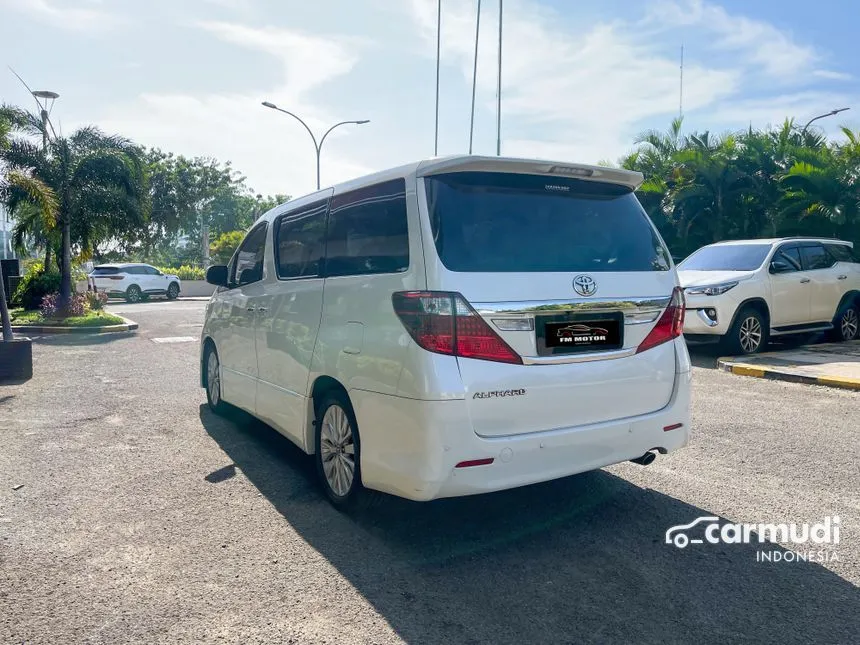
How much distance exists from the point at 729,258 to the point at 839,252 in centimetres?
238

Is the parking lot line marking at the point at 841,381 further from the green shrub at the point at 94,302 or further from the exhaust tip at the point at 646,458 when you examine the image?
the green shrub at the point at 94,302

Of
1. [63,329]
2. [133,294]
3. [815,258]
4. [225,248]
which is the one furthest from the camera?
[225,248]

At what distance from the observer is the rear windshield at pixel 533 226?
3.60 metres

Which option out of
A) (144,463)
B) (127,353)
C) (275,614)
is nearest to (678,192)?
(127,353)

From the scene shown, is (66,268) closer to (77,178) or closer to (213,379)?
(77,178)

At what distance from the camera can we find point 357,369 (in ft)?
12.8

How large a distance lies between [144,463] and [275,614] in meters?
2.78

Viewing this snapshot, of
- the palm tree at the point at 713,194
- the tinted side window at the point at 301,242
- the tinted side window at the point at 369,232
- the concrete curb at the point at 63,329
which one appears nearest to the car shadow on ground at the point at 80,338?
the concrete curb at the point at 63,329

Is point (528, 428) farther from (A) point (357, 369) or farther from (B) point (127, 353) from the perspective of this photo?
(B) point (127, 353)

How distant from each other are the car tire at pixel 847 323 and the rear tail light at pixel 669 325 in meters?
9.44

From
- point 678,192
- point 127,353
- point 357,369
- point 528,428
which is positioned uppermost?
point 678,192

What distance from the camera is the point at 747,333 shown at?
419 inches

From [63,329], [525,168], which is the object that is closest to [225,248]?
[63,329]

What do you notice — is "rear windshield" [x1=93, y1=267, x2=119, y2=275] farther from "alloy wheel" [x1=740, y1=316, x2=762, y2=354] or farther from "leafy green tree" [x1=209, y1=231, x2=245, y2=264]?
"alloy wheel" [x1=740, y1=316, x2=762, y2=354]
